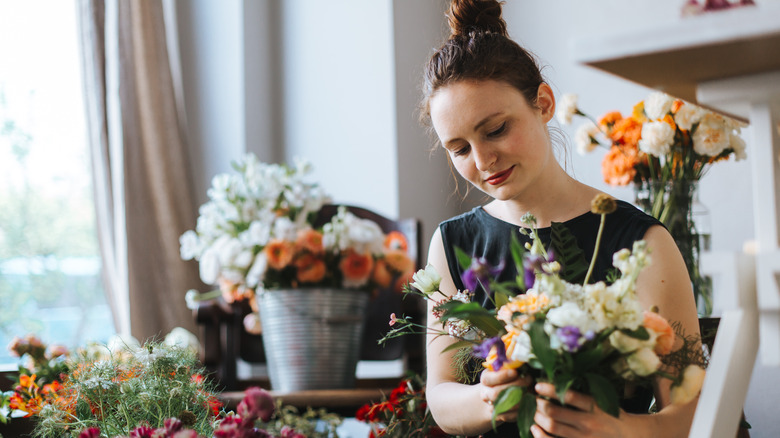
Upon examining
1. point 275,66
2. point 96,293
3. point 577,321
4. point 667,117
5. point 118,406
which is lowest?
point 96,293

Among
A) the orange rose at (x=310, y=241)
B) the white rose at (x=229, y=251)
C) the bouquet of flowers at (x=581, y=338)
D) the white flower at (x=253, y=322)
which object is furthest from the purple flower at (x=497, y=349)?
the white flower at (x=253, y=322)

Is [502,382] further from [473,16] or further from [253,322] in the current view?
[253,322]

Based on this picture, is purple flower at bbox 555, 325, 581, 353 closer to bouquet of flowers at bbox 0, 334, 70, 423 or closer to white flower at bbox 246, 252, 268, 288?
bouquet of flowers at bbox 0, 334, 70, 423

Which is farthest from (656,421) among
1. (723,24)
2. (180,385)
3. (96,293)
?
(96,293)

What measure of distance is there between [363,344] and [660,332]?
6.39 ft

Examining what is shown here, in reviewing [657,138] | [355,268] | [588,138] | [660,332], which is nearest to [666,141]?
[657,138]

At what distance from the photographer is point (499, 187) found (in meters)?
1.21

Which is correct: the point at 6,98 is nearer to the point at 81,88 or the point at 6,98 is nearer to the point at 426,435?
the point at 81,88

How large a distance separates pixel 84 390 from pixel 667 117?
1246 mm

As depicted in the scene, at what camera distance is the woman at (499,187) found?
1.12m

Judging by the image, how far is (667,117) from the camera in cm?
167

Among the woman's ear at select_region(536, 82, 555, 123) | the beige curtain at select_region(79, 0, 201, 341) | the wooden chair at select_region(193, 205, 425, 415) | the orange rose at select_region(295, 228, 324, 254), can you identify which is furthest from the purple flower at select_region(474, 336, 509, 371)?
the beige curtain at select_region(79, 0, 201, 341)

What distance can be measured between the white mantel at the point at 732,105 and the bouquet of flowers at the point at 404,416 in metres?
0.93

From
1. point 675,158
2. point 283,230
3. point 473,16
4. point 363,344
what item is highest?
point 473,16
